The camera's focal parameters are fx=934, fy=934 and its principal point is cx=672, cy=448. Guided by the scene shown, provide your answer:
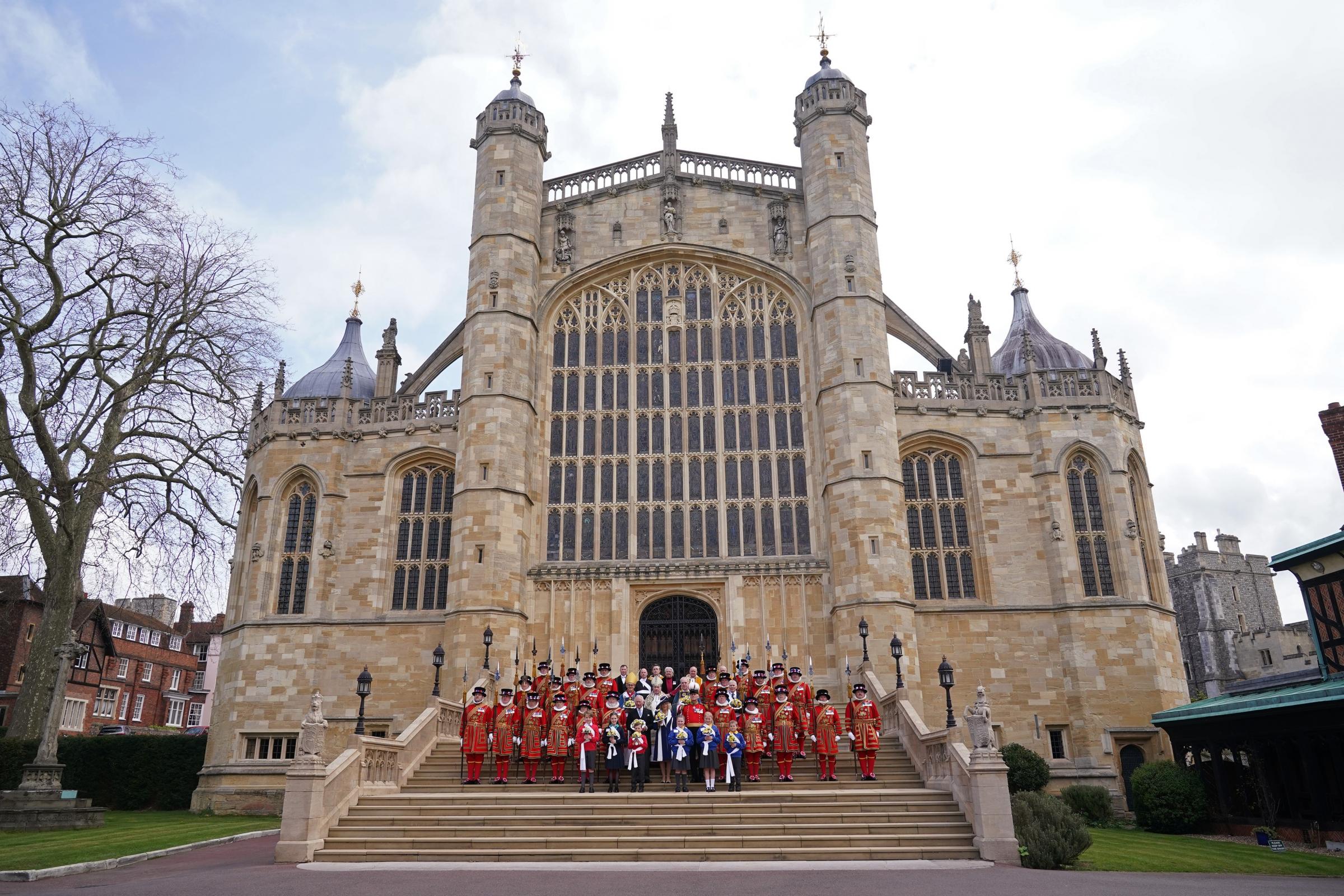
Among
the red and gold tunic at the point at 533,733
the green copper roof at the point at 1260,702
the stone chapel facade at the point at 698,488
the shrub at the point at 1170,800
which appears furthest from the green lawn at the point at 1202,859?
the red and gold tunic at the point at 533,733

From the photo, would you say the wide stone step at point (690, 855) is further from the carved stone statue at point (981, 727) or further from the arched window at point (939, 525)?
the arched window at point (939, 525)

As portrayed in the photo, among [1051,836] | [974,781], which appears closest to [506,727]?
[974,781]

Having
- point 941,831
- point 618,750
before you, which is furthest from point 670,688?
point 941,831

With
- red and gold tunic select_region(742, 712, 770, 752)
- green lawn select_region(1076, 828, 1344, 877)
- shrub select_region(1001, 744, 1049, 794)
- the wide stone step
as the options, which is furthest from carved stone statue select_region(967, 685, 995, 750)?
shrub select_region(1001, 744, 1049, 794)

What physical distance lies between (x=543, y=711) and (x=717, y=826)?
15.5 ft

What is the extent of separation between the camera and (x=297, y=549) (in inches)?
1039

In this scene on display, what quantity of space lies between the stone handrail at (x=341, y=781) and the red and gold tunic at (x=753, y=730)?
639 cm

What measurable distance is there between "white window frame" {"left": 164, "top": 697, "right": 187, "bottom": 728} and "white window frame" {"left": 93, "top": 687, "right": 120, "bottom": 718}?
203 inches

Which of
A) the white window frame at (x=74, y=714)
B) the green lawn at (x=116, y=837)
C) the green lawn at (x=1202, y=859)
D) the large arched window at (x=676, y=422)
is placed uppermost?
the large arched window at (x=676, y=422)

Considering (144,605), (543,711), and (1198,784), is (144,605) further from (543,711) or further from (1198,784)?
(1198,784)

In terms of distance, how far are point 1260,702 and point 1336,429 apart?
801 centimetres

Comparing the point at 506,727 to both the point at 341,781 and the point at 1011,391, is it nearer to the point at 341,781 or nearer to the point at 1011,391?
the point at 341,781

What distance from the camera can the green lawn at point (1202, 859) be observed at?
1336 cm

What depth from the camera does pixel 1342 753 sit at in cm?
1634
